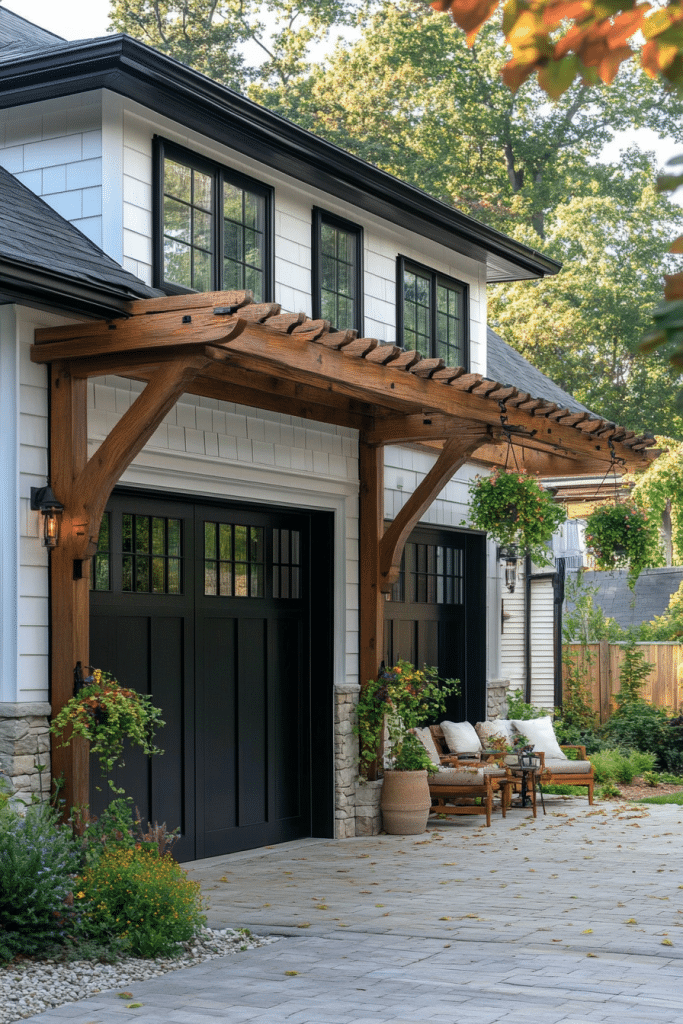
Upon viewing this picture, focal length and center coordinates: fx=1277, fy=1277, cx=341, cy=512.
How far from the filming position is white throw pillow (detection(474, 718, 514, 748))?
1311 cm

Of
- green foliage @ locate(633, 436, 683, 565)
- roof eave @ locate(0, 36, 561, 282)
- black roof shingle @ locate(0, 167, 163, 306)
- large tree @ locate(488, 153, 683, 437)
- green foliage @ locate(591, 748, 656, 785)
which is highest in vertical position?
large tree @ locate(488, 153, 683, 437)

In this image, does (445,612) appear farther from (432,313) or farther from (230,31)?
(230,31)

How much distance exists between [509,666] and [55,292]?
11598 millimetres

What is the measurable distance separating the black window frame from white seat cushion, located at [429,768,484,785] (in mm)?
4060

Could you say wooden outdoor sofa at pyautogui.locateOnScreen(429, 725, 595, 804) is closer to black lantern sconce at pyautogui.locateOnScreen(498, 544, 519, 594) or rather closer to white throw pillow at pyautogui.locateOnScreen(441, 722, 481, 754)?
white throw pillow at pyautogui.locateOnScreen(441, 722, 481, 754)

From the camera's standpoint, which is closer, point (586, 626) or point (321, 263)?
point (321, 263)

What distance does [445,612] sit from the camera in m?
13.5

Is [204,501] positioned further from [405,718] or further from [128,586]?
[405,718]

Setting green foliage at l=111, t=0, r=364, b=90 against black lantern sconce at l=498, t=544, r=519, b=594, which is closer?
black lantern sconce at l=498, t=544, r=519, b=594

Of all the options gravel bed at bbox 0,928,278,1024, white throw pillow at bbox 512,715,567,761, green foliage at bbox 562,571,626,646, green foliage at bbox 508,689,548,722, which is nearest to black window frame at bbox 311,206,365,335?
white throw pillow at bbox 512,715,567,761

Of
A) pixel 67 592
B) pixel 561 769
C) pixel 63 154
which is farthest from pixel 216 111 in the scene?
pixel 561 769

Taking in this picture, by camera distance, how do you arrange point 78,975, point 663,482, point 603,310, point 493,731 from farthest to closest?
point 603,310 → point 663,482 → point 493,731 → point 78,975

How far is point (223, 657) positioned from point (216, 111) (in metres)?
4.09

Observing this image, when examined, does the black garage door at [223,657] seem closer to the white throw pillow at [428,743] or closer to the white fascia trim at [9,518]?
the white fascia trim at [9,518]
